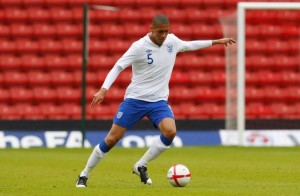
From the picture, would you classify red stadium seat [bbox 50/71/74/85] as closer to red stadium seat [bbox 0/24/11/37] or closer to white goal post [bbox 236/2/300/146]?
red stadium seat [bbox 0/24/11/37]

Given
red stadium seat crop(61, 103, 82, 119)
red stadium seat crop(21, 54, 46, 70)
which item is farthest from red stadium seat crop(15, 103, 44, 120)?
red stadium seat crop(21, 54, 46, 70)

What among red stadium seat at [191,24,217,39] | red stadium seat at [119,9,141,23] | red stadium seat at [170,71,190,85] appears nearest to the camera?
red stadium seat at [170,71,190,85]

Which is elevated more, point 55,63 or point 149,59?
point 149,59

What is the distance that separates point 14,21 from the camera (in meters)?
26.4

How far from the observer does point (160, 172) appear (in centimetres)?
1346

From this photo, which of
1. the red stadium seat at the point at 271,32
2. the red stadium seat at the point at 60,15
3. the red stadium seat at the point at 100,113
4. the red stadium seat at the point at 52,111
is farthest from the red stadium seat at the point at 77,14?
the red stadium seat at the point at 271,32

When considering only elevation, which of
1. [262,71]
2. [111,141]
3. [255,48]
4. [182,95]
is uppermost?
[255,48]

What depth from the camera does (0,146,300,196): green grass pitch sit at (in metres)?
10.0

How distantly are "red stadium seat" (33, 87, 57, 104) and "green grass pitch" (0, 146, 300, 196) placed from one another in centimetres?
A: 500

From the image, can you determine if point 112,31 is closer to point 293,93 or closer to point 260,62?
point 260,62

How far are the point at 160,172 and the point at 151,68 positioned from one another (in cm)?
313

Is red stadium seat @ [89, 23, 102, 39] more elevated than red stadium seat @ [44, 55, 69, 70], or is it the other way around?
red stadium seat @ [89, 23, 102, 39]

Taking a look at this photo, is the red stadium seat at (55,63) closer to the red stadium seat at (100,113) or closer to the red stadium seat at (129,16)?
the red stadium seat at (100,113)

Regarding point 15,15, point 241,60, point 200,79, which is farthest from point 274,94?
point 15,15
